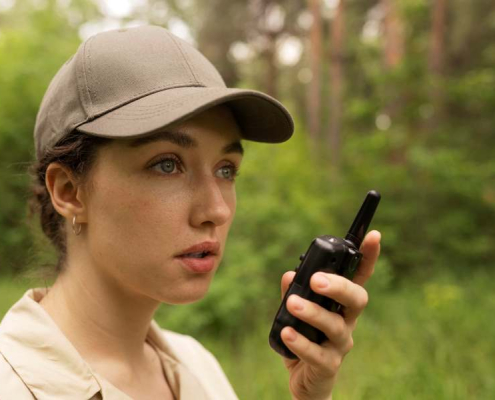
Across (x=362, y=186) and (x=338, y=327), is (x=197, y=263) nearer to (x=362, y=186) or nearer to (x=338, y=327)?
(x=338, y=327)

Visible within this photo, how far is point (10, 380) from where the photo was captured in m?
1.24

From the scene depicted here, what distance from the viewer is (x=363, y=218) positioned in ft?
4.36

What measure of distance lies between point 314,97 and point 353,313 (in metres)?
13.8

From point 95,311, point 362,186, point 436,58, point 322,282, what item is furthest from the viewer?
point 362,186

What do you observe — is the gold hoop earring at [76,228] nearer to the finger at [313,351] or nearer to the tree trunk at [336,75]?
the finger at [313,351]

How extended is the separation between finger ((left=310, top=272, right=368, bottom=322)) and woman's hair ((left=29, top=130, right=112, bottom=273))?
671mm

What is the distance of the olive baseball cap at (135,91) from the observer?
1.32 meters

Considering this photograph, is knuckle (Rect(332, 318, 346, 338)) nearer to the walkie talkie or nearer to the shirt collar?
the walkie talkie

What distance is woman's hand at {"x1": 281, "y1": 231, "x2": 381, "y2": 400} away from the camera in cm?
118

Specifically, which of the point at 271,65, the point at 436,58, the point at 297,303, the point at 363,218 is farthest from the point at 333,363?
the point at 271,65

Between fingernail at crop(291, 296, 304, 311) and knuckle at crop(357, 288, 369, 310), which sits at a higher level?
knuckle at crop(357, 288, 369, 310)

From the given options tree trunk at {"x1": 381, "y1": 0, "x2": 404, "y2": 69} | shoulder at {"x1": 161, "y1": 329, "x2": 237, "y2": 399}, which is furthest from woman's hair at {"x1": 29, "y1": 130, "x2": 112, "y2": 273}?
tree trunk at {"x1": 381, "y1": 0, "x2": 404, "y2": 69}

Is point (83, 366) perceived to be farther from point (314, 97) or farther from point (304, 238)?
point (314, 97)

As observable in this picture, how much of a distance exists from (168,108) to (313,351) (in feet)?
2.29
